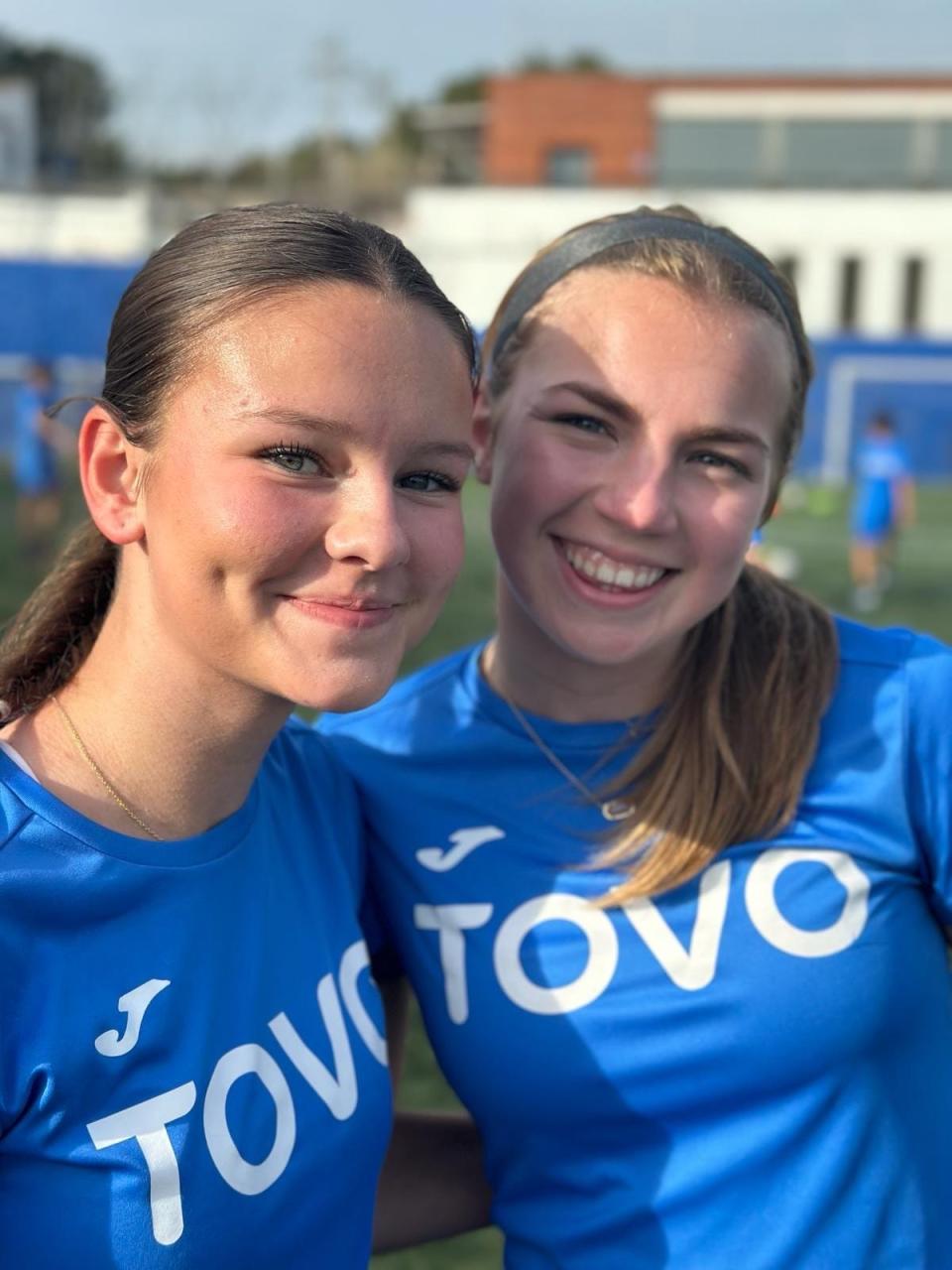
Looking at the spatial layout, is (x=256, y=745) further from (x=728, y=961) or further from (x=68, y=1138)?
(x=728, y=961)

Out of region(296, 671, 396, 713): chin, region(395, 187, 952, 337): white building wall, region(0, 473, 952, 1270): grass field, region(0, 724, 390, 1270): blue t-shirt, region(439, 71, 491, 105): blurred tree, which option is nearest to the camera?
region(0, 724, 390, 1270): blue t-shirt

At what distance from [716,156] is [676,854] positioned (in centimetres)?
4171

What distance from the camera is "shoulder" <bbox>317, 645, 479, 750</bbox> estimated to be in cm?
220

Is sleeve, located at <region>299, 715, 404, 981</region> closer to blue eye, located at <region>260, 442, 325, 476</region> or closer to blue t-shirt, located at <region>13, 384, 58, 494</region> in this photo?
blue eye, located at <region>260, 442, 325, 476</region>

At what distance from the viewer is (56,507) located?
564 inches

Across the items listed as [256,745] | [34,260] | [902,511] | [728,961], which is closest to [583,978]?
[728,961]

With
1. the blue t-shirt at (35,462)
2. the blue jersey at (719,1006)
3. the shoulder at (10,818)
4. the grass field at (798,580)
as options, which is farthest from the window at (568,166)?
the shoulder at (10,818)

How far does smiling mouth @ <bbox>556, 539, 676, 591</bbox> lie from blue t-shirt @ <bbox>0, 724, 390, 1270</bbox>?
0.53 m

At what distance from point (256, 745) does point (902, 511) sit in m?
15.0

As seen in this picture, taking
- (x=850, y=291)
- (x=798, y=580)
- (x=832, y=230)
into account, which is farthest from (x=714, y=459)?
(x=850, y=291)

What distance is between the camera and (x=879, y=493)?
48.0 ft

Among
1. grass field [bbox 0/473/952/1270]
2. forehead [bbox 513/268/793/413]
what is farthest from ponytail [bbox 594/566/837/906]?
grass field [bbox 0/473/952/1270]

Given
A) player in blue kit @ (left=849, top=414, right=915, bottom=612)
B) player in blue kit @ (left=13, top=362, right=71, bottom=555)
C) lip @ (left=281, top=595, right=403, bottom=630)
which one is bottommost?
player in blue kit @ (left=849, top=414, right=915, bottom=612)

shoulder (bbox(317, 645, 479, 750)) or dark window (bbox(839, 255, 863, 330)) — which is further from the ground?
shoulder (bbox(317, 645, 479, 750))
